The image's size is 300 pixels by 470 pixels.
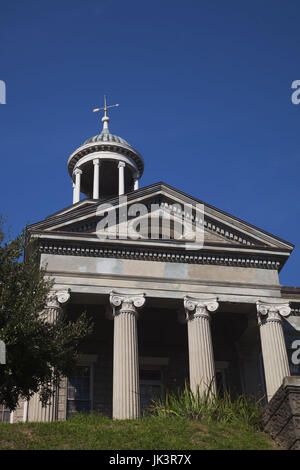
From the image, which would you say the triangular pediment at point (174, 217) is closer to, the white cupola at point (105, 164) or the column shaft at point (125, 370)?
the column shaft at point (125, 370)

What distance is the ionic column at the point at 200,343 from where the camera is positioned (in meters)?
24.8

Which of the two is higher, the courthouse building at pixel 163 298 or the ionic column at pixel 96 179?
the ionic column at pixel 96 179

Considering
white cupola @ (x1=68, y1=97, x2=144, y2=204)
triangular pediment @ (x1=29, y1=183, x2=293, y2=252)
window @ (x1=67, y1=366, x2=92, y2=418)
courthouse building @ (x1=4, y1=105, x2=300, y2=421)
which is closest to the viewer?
courthouse building @ (x1=4, y1=105, x2=300, y2=421)

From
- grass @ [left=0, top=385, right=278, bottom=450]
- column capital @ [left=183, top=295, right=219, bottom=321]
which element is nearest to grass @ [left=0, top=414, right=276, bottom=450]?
grass @ [left=0, top=385, right=278, bottom=450]

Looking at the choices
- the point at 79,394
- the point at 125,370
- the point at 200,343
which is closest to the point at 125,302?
the point at 125,370

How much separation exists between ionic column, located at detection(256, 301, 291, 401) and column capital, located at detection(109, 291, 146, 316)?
481cm

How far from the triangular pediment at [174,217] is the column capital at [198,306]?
93.6 inches

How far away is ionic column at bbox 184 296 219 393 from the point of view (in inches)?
976

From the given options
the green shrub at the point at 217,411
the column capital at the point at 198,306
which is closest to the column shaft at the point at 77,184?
the column capital at the point at 198,306

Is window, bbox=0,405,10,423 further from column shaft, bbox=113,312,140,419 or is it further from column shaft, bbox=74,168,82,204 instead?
column shaft, bbox=74,168,82,204

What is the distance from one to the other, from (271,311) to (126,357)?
6281 millimetres

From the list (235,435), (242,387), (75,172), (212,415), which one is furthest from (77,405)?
(75,172)

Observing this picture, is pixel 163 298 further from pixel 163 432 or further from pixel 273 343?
pixel 163 432
